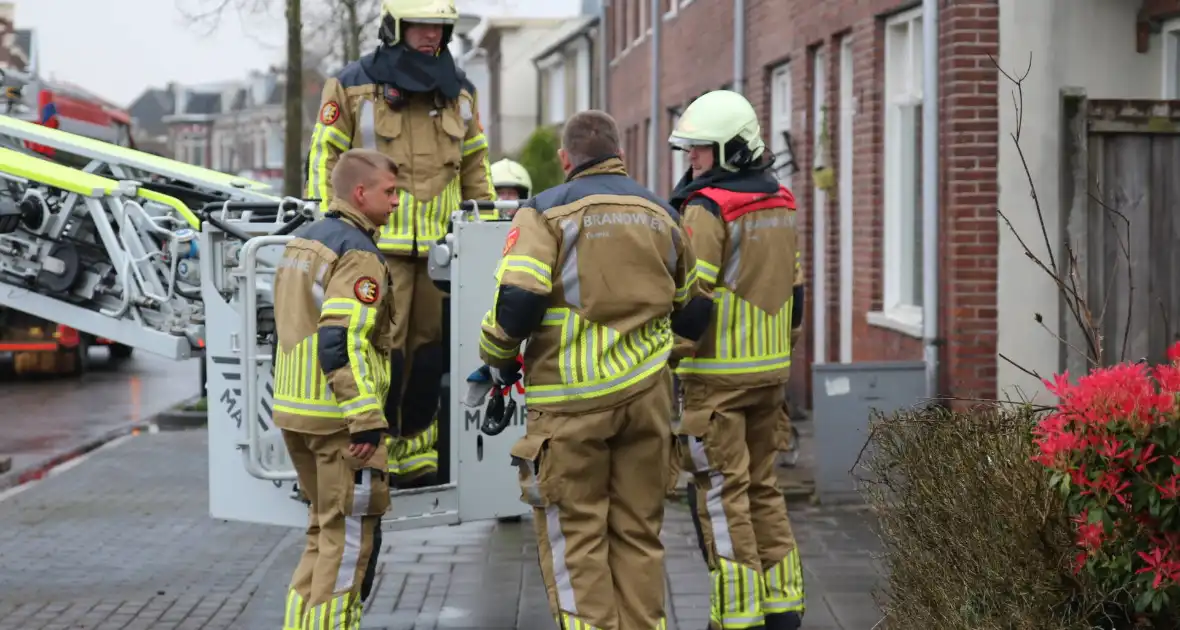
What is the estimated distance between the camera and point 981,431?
4.78 m

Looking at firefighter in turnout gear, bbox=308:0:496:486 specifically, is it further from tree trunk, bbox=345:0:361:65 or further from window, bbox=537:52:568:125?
window, bbox=537:52:568:125

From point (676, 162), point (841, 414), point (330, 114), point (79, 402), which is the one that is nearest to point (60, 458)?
point (79, 402)

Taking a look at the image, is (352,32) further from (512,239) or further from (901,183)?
(512,239)

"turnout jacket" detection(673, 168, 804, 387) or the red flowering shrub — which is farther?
"turnout jacket" detection(673, 168, 804, 387)

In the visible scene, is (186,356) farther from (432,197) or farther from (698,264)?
(698,264)

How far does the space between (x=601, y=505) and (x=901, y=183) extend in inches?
272

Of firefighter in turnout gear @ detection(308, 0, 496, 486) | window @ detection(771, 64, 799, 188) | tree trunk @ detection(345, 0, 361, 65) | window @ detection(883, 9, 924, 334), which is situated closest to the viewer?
firefighter in turnout gear @ detection(308, 0, 496, 486)

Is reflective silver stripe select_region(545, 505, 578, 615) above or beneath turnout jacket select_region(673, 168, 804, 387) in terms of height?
beneath

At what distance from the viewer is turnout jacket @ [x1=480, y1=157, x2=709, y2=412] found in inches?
212

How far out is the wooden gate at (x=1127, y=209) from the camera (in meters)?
9.23

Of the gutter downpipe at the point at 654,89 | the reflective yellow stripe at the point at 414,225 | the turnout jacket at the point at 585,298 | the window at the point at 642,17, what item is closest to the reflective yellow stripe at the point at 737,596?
the turnout jacket at the point at 585,298

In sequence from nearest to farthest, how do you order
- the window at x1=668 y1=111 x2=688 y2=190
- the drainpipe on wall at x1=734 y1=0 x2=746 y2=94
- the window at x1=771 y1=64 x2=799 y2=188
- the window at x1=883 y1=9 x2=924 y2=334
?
the window at x1=883 y1=9 x2=924 y2=334 < the window at x1=771 y1=64 x2=799 y2=188 < the drainpipe on wall at x1=734 y1=0 x2=746 y2=94 < the window at x1=668 y1=111 x2=688 y2=190

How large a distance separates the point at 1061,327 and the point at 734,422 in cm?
421

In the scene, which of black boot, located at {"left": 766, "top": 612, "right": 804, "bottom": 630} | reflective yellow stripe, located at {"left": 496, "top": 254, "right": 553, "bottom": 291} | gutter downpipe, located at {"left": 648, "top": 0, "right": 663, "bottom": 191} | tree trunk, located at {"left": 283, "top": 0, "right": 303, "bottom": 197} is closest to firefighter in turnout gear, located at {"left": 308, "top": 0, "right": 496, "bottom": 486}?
reflective yellow stripe, located at {"left": 496, "top": 254, "right": 553, "bottom": 291}
